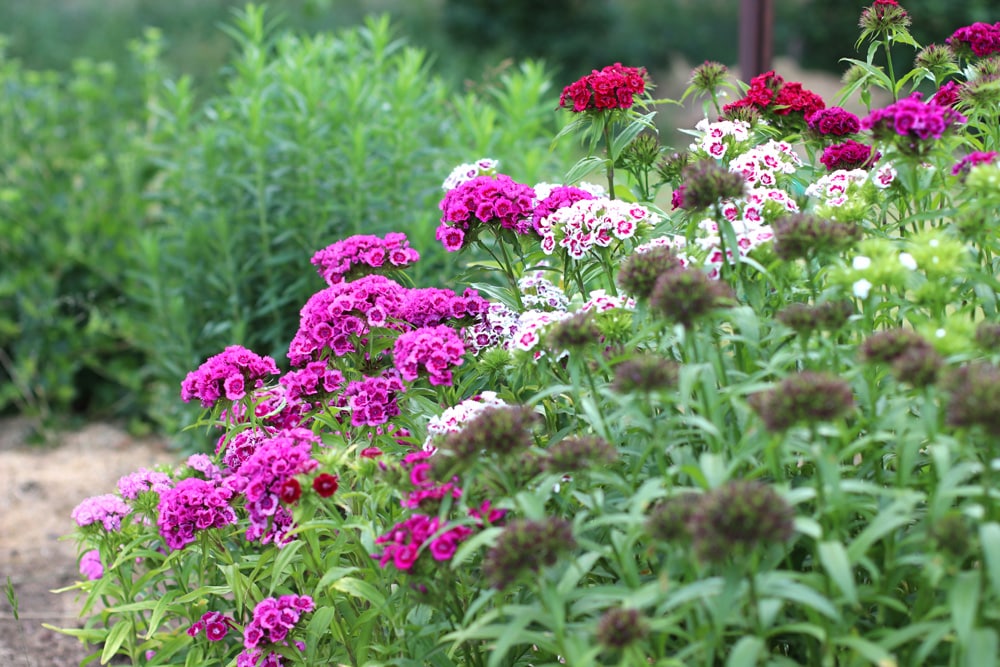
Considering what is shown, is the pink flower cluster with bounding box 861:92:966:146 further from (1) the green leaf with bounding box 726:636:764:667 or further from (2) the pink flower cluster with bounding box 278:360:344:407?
(2) the pink flower cluster with bounding box 278:360:344:407

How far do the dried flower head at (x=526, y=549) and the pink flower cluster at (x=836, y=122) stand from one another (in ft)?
4.79

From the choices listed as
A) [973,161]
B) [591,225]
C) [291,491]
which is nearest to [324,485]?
[291,491]

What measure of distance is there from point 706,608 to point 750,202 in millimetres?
962

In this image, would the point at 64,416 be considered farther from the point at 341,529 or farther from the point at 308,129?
the point at 341,529

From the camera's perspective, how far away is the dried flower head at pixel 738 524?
140 centimetres

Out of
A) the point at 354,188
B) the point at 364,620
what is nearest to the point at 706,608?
the point at 364,620

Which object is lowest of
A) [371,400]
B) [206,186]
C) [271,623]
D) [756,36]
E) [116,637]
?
[116,637]

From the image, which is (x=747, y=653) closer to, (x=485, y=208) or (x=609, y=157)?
(x=485, y=208)

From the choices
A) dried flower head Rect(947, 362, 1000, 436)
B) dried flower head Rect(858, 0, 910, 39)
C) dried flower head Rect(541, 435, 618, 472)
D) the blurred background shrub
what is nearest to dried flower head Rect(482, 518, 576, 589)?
dried flower head Rect(541, 435, 618, 472)

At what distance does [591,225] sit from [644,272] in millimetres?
387

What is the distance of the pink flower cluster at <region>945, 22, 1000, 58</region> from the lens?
102 inches

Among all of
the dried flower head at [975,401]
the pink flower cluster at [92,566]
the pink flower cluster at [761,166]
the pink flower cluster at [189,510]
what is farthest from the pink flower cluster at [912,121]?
the pink flower cluster at [92,566]

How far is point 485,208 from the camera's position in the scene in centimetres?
236

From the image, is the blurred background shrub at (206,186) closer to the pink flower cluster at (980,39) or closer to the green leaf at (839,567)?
the pink flower cluster at (980,39)
